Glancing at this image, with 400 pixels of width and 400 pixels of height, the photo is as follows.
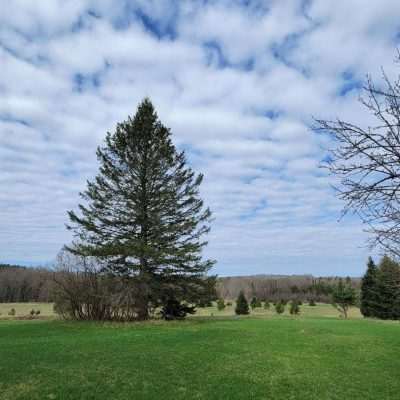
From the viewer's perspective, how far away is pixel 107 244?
18.3m

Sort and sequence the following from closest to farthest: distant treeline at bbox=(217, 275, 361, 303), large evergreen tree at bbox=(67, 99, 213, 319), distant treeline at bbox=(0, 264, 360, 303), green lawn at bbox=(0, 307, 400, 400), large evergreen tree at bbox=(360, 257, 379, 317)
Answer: green lawn at bbox=(0, 307, 400, 400) → large evergreen tree at bbox=(67, 99, 213, 319) → large evergreen tree at bbox=(360, 257, 379, 317) → distant treeline at bbox=(0, 264, 360, 303) → distant treeline at bbox=(217, 275, 361, 303)

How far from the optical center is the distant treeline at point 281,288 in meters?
77.5

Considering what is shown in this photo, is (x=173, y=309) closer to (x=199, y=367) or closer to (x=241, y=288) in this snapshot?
(x=199, y=367)

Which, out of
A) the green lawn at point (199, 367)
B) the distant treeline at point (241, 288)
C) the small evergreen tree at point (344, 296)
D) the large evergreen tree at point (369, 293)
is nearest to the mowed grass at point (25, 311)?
the distant treeline at point (241, 288)

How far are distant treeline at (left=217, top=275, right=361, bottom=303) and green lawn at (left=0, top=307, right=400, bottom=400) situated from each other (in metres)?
64.7

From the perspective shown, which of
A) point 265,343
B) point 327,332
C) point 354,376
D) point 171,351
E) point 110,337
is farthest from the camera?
point 327,332

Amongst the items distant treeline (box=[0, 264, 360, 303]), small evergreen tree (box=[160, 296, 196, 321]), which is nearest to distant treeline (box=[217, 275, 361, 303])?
distant treeline (box=[0, 264, 360, 303])

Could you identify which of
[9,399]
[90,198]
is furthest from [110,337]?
[90,198]

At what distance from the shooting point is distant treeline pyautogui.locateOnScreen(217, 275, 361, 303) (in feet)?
254

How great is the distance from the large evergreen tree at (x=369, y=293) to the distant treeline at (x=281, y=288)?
3613 cm

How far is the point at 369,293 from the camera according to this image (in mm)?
35875

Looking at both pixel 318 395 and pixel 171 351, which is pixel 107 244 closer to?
pixel 171 351

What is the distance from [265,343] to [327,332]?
429 centimetres

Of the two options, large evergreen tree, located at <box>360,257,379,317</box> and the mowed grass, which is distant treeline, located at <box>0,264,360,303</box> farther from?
large evergreen tree, located at <box>360,257,379,317</box>
